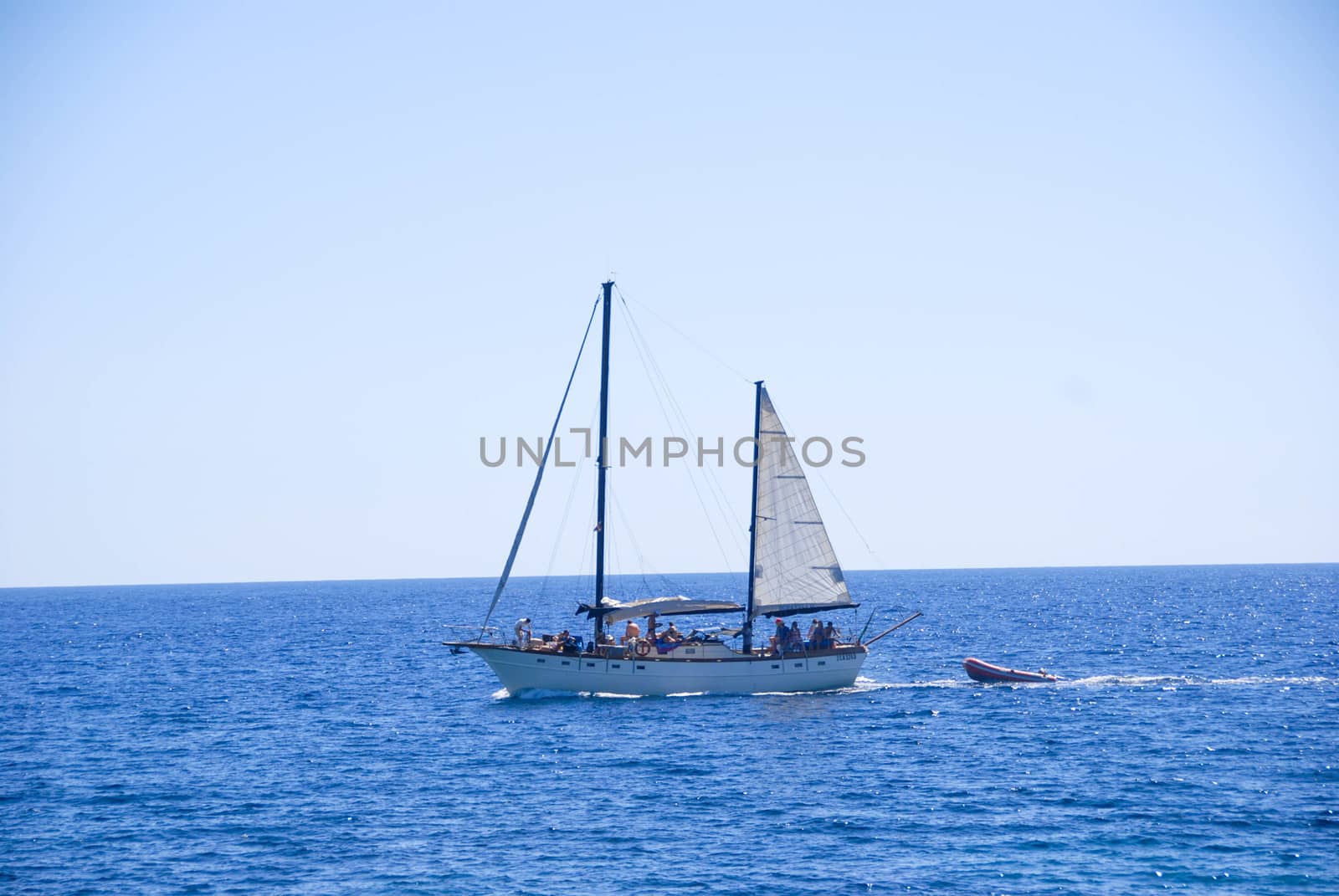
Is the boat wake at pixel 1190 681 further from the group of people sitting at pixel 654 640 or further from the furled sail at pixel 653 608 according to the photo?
the furled sail at pixel 653 608

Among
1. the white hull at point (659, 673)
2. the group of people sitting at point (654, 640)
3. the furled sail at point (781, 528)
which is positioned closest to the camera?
the white hull at point (659, 673)

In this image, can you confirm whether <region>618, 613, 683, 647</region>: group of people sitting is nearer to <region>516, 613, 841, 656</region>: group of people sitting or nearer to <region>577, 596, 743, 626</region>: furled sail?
<region>516, 613, 841, 656</region>: group of people sitting

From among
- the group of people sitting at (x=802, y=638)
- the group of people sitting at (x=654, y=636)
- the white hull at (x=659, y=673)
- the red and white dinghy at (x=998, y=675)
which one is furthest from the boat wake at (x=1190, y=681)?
the group of people sitting at (x=654, y=636)

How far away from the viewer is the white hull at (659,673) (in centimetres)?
5231

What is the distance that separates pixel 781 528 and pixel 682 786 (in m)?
19.2

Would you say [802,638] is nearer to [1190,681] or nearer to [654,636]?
[654,636]

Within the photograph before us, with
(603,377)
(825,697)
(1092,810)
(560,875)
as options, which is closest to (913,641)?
(825,697)

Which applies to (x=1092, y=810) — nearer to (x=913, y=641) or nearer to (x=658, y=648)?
Result: (x=658, y=648)

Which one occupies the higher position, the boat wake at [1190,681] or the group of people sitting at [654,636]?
the group of people sitting at [654,636]

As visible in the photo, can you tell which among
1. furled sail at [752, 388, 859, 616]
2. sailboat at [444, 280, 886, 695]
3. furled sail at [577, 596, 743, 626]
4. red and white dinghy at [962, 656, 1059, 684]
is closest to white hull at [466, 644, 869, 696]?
sailboat at [444, 280, 886, 695]

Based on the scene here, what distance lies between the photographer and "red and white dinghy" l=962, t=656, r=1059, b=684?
5981 centimetres

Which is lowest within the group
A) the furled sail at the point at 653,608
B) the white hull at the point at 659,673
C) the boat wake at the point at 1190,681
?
the boat wake at the point at 1190,681

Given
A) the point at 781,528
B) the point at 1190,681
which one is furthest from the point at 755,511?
the point at 1190,681

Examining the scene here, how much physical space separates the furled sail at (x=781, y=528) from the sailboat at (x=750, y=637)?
0.04m
